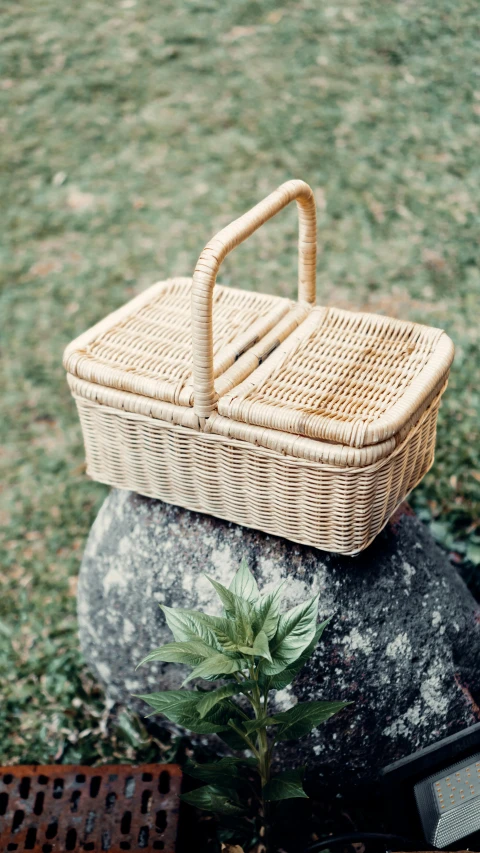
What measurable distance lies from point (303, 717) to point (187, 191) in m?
3.85

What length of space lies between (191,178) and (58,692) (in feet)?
11.2

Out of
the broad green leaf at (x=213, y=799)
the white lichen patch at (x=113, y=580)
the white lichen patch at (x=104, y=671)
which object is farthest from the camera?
the white lichen patch at (x=104, y=671)

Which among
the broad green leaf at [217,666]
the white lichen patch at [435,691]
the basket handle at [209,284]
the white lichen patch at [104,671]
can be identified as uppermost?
the basket handle at [209,284]

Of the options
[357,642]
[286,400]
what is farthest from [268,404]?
[357,642]

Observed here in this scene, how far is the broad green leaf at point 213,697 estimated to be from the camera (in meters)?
1.75

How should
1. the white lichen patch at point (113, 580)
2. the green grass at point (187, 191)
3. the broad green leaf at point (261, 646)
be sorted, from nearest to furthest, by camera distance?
the broad green leaf at point (261, 646) < the white lichen patch at point (113, 580) < the green grass at point (187, 191)

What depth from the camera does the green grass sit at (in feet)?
11.0

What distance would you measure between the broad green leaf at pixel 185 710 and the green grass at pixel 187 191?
3.19 feet

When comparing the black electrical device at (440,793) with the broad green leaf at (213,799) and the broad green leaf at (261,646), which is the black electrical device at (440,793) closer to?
the broad green leaf at (213,799)

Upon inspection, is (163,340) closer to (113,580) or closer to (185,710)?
(113,580)

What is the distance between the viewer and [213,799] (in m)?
2.07

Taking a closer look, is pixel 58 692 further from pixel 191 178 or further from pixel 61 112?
pixel 61 112

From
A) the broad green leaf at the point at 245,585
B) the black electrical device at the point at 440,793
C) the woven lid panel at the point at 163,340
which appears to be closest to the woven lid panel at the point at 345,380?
the woven lid panel at the point at 163,340

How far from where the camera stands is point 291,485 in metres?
2.10
